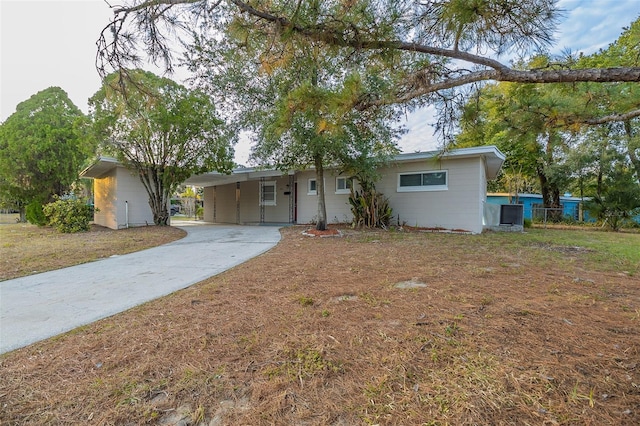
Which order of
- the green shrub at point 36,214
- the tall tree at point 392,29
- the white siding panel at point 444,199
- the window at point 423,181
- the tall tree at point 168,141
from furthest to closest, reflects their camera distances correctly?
the green shrub at point 36,214 → the window at point 423,181 → the white siding panel at point 444,199 → the tall tree at point 168,141 → the tall tree at point 392,29

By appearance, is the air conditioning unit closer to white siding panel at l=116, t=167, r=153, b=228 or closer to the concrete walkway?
the concrete walkway

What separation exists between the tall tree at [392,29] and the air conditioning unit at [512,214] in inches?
373

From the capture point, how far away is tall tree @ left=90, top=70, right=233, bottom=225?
9.65 metres

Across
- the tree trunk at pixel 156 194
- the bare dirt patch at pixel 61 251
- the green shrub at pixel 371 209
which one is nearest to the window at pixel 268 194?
the tree trunk at pixel 156 194

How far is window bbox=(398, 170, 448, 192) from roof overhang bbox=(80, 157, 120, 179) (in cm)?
989

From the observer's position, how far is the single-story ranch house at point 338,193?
32.5 ft

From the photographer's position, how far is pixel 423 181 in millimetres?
10664

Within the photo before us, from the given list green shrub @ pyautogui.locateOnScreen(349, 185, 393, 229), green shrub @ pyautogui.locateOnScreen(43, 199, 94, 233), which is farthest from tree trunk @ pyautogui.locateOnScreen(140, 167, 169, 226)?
green shrub @ pyautogui.locateOnScreen(349, 185, 393, 229)

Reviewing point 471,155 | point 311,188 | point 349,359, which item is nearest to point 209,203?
point 311,188

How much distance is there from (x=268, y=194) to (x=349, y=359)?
43.9ft

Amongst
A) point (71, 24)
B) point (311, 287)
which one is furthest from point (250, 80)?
point (311, 287)

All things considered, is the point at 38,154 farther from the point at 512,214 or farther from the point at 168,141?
the point at 512,214

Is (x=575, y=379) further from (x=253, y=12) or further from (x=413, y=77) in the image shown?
(x=253, y=12)

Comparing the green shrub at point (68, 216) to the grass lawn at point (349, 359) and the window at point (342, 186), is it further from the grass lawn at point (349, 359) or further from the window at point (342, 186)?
the grass lawn at point (349, 359)
